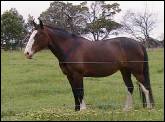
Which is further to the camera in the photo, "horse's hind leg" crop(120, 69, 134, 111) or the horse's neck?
"horse's hind leg" crop(120, 69, 134, 111)

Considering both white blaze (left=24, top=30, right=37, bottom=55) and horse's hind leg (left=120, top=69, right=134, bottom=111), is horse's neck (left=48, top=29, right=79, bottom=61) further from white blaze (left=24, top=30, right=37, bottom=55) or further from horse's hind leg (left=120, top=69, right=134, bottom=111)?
horse's hind leg (left=120, top=69, right=134, bottom=111)

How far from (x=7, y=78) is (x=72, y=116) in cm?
864

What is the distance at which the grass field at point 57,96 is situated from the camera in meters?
7.52

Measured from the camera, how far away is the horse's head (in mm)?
8480

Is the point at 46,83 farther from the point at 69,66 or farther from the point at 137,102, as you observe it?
the point at 69,66

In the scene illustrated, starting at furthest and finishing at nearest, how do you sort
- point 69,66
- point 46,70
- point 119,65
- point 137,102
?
point 46,70
point 137,102
point 119,65
point 69,66

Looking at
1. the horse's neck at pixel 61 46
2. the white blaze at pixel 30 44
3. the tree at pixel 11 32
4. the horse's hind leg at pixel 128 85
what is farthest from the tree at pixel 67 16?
the white blaze at pixel 30 44

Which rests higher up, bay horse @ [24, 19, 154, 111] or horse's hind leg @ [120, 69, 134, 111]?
bay horse @ [24, 19, 154, 111]

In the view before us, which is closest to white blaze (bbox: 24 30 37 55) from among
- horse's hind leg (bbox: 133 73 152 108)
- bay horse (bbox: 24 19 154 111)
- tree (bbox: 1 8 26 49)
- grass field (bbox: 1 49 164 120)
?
bay horse (bbox: 24 19 154 111)

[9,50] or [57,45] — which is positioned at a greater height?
[57,45]

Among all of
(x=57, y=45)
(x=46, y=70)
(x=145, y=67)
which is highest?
(x=57, y=45)

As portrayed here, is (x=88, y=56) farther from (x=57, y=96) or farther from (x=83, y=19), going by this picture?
(x=83, y=19)

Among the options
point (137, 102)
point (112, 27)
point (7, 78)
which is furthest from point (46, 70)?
point (137, 102)

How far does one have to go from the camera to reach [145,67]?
31.4 ft
